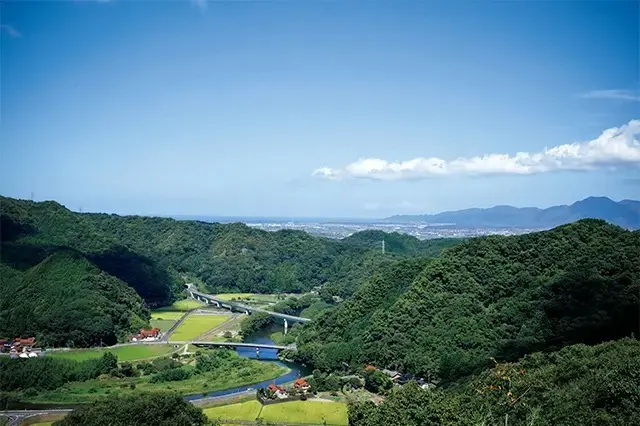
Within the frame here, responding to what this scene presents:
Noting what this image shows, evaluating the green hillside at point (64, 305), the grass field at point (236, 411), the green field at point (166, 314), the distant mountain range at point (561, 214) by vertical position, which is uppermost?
the distant mountain range at point (561, 214)

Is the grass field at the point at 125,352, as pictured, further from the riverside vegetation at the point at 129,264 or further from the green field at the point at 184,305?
the green field at the point at 184,305

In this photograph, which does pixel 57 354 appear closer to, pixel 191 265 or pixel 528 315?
pixel 528 315

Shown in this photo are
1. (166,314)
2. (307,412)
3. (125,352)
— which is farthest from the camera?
(166,314)

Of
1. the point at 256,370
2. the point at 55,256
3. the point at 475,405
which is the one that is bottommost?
the point at 256,370

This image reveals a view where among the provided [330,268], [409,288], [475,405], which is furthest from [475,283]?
[330,268]

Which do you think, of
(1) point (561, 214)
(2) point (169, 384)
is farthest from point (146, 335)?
(1) point (561, 214)

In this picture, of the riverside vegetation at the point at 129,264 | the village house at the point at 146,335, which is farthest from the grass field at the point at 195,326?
the riverside vegetation at the point at 129,264

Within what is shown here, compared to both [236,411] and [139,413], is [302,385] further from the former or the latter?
[139,413]
